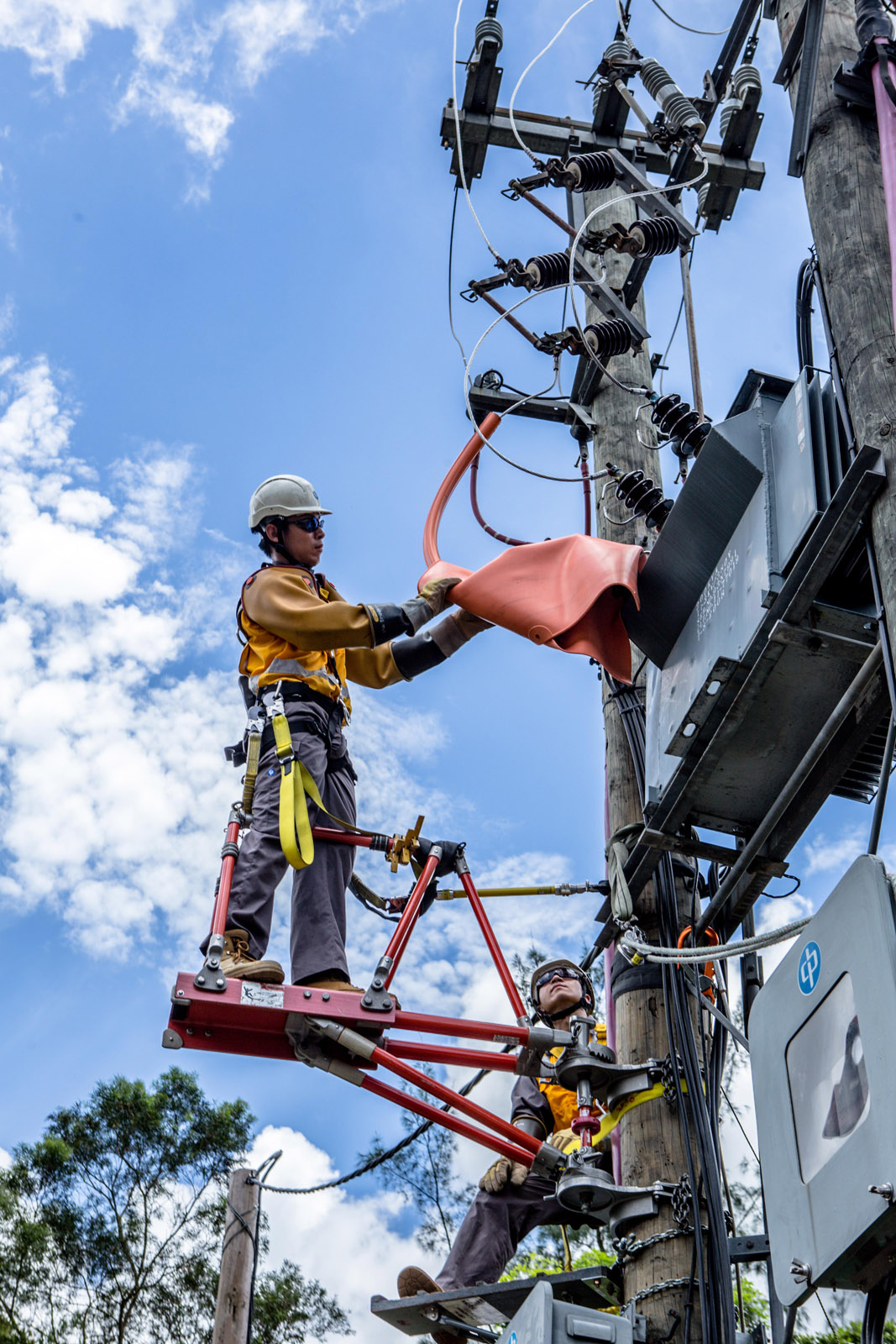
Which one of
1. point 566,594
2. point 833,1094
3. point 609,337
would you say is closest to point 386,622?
point 566,594

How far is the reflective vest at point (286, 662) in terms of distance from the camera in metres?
5.50

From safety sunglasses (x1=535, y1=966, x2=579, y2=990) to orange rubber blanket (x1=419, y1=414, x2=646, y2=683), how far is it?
1747 mm

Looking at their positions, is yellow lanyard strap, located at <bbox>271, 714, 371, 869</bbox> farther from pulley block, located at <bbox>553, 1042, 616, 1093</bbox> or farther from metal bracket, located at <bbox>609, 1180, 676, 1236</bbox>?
metal bracket, located at <bbox>609, 1180, 676, 1236</bbox>

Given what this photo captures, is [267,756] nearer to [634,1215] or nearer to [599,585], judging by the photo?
[599,585]

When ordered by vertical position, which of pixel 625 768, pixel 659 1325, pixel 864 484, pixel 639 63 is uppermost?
pixel 639 63

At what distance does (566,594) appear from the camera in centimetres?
488

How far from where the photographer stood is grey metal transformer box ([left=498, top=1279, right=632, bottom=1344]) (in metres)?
3.70

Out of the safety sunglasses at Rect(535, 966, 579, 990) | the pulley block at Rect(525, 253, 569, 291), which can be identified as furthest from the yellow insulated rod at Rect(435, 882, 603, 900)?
the pulley block at Rect(525, 253, 569, 291)

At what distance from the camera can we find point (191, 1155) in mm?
17188

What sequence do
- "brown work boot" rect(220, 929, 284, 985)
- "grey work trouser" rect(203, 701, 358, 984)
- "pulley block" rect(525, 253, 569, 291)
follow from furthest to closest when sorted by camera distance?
1. "pulley block" rect(525, 253, 569, 291)
2. "grey work trouser" rect(203, 701, 358, 984)
3. "brown work boot" rect(220, 929, 284, 985)

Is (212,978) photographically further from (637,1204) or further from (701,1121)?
(701,1121)

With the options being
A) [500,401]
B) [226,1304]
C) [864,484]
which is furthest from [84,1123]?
[864,484]

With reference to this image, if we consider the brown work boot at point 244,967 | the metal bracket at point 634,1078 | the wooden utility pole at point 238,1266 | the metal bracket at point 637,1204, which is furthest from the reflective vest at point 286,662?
the wooden utility pole at point 238,1266

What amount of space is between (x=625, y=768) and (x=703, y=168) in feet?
11.6
